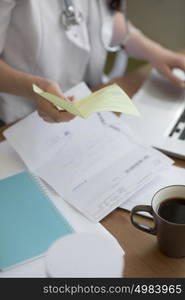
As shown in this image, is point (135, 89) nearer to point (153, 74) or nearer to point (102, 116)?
point (153, 74)

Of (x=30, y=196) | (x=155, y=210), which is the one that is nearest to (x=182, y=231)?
(x=155, y=210)

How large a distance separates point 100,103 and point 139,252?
0.26 meters

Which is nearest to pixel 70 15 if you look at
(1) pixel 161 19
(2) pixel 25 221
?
(2) pixel 25 221

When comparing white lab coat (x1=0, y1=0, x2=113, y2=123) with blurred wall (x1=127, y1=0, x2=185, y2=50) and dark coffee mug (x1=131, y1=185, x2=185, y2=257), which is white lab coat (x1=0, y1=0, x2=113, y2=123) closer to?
dark coffee mug (x1=131, y1=185, x2=185, y2=257)

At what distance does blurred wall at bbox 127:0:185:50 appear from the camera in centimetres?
203

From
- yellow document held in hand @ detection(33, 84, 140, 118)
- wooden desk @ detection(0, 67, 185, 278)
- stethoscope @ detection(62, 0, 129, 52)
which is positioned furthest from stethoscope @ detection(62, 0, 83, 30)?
wooden desk @ detection(0, 67, 185, 278)

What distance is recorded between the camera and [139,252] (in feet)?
2.48

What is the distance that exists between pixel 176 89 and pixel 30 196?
0.56m

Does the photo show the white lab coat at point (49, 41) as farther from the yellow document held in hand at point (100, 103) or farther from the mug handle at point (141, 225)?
the mug handle at point (141, 225)

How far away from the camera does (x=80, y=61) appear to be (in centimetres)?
121

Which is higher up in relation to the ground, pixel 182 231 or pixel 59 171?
pixel 182 231

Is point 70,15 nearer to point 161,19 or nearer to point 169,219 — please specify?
point 169,219

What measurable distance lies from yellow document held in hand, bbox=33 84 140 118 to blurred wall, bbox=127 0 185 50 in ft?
4.31

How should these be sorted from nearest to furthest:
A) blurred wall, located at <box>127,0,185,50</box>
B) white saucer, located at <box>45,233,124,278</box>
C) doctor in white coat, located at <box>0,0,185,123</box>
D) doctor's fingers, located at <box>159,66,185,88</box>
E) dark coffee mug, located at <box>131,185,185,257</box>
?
white saucer, located at <box>45,233,124,278</box>
dark coffee mug, located at <box>131,185,185,257</box>
doctor in white coat, located at <box>0,0,185,123</box>
doctor's fingers, located at <box>159,66,185,88</box>
blurred wall, located at <box>127,0,185,50</box>
